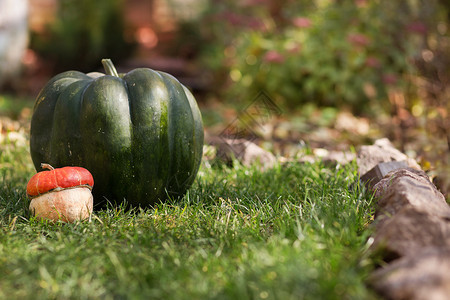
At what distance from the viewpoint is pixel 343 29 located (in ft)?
20.8

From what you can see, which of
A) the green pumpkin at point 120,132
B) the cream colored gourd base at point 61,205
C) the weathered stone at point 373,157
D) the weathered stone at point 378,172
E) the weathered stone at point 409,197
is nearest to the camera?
the weathered stone at point 409,197

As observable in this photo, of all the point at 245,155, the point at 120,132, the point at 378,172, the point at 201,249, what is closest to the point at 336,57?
the point at 245,155

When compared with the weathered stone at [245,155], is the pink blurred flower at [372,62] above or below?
above

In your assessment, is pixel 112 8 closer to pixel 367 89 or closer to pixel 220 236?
pixel 367 89

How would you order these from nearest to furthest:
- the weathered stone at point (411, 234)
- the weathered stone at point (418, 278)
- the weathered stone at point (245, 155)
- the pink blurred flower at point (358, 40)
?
the weathered stone at point (418, 278), the weathered stone at point (411, 234), the weathered stone at point (245, 155), the pink blurred flower at point (358, 40)

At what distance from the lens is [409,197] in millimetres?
1937

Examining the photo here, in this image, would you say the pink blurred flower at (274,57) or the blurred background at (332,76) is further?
the pink blurred flower at (274,57)

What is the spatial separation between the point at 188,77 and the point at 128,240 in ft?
24.0

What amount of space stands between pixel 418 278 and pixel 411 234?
1.11ft

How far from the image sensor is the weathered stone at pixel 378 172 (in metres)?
2.65

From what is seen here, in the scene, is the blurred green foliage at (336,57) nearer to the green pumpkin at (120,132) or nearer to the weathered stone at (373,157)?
the weathered stone at (373,157)

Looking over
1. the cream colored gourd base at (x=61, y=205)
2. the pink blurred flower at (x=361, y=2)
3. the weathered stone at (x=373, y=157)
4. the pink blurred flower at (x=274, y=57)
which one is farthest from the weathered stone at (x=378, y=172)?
the pink blurred flower at (x=361, y=2)

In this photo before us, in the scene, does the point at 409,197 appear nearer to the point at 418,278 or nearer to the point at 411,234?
the point at 411,234

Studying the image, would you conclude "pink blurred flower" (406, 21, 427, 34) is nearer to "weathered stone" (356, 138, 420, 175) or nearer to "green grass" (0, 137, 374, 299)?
"weathered stone" (356, 138, 420, 175)
